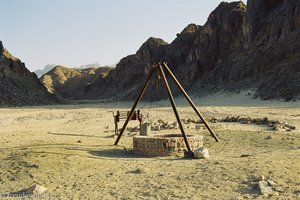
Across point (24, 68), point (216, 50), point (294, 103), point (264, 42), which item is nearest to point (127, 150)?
point (294, 103)

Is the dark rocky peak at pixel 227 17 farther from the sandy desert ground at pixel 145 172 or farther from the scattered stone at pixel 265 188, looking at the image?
the scattered stone at pixel 265 188

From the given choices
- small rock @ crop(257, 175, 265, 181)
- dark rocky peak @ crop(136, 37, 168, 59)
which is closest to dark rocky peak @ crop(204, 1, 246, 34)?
dark rocky peak @ crop(136, 37, 168, 59)

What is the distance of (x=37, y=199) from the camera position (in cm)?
845

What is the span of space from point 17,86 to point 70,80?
6997 cm

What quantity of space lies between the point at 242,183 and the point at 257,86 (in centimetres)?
3765

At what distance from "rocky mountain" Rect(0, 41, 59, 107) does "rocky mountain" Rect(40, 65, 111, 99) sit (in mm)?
42424

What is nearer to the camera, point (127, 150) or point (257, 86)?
point (127, 150)

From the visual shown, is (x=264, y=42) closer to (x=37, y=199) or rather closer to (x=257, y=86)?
(x=257, y=86)

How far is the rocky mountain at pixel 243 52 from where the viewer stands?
140 ft

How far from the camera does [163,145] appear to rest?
12297mm

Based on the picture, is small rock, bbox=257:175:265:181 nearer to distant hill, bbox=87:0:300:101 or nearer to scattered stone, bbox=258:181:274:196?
scattered stone, bbox=258:181:274:196

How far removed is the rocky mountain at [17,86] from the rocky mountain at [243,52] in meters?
18.9

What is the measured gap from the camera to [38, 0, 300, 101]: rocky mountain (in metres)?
42.7

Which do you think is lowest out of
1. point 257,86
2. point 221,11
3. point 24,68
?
point 257,86
